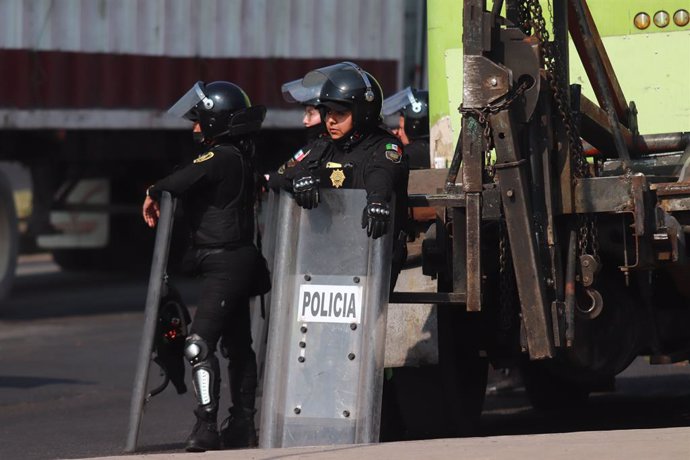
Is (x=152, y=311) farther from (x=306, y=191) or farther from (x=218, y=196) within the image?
(x=306, y=191)

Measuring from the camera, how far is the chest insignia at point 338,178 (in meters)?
7.22

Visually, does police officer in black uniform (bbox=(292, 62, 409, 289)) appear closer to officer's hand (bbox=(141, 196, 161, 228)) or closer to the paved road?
officer's hand (bbox=(141, 196, 161, 228))

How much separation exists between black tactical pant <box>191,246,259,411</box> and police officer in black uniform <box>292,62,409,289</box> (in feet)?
2.44

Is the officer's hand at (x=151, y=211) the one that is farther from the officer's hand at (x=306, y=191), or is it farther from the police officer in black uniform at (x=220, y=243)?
the officer's hand at (x=306, y=191)

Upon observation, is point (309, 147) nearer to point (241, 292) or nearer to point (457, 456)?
point (241, 292)

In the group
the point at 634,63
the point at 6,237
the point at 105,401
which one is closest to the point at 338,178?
the point at 634,63

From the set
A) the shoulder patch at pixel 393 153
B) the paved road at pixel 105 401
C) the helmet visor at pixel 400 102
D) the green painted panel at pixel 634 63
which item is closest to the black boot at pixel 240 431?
the paved road at pixel 105 401

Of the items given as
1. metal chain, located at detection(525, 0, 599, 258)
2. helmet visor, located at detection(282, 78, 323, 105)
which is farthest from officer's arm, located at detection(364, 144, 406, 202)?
metal chain, located at detection(525, 0, 599, 258)

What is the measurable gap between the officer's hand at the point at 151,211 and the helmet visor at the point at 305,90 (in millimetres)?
864

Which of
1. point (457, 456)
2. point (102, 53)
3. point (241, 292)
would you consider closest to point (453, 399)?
point (241, 292)

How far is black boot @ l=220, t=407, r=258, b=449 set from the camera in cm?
790

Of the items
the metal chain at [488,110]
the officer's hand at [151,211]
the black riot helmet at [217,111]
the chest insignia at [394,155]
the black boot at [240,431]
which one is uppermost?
the black riot helmet at [217,111]

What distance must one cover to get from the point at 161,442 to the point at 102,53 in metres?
7.76

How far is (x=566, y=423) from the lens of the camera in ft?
29.7
